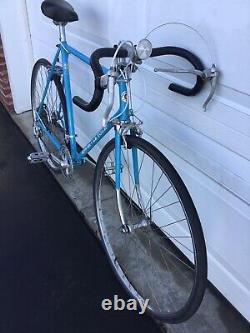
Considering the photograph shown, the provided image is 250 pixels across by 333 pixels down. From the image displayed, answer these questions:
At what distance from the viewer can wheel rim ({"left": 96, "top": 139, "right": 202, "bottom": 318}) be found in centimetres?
174

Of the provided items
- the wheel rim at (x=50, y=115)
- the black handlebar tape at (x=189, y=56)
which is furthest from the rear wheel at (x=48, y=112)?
the black handlebar tape at (x=189, y=56)

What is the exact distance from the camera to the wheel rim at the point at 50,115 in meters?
2.32

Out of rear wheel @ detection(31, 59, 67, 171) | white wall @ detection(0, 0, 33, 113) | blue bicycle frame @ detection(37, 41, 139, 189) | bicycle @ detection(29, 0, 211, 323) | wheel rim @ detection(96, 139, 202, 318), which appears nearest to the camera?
bicycle @ detection(29, 0, 211, 323)

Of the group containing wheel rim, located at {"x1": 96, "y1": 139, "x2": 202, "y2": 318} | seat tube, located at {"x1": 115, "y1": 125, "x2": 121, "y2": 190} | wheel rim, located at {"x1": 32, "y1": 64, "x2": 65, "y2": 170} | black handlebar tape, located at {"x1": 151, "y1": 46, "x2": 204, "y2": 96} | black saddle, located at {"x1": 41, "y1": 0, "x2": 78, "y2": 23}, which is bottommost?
wheel rim, located at {"x1": 96, "y1": 139, "x2": 202, "y2": 318}

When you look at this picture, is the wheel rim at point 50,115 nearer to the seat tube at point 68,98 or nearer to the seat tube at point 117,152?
the seat tube at point 68,98

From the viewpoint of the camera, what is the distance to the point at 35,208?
230 cm

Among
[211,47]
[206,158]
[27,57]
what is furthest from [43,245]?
[27,57]

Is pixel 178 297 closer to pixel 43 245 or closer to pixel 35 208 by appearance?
pixel 43 245

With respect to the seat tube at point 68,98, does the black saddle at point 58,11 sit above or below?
above

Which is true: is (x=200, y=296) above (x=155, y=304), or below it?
above

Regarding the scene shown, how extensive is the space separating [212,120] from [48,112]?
4.50ft

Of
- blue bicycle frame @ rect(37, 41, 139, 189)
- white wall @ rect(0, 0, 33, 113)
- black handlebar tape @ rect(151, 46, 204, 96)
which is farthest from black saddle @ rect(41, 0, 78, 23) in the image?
white wall @ rect(0, 0, 33, 113)

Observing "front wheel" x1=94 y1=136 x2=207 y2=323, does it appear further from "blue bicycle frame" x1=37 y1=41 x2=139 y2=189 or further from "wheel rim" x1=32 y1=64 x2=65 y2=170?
"wheel rim" x1=32 y1=64 x2=65 y2=170

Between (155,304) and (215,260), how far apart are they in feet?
1.17
